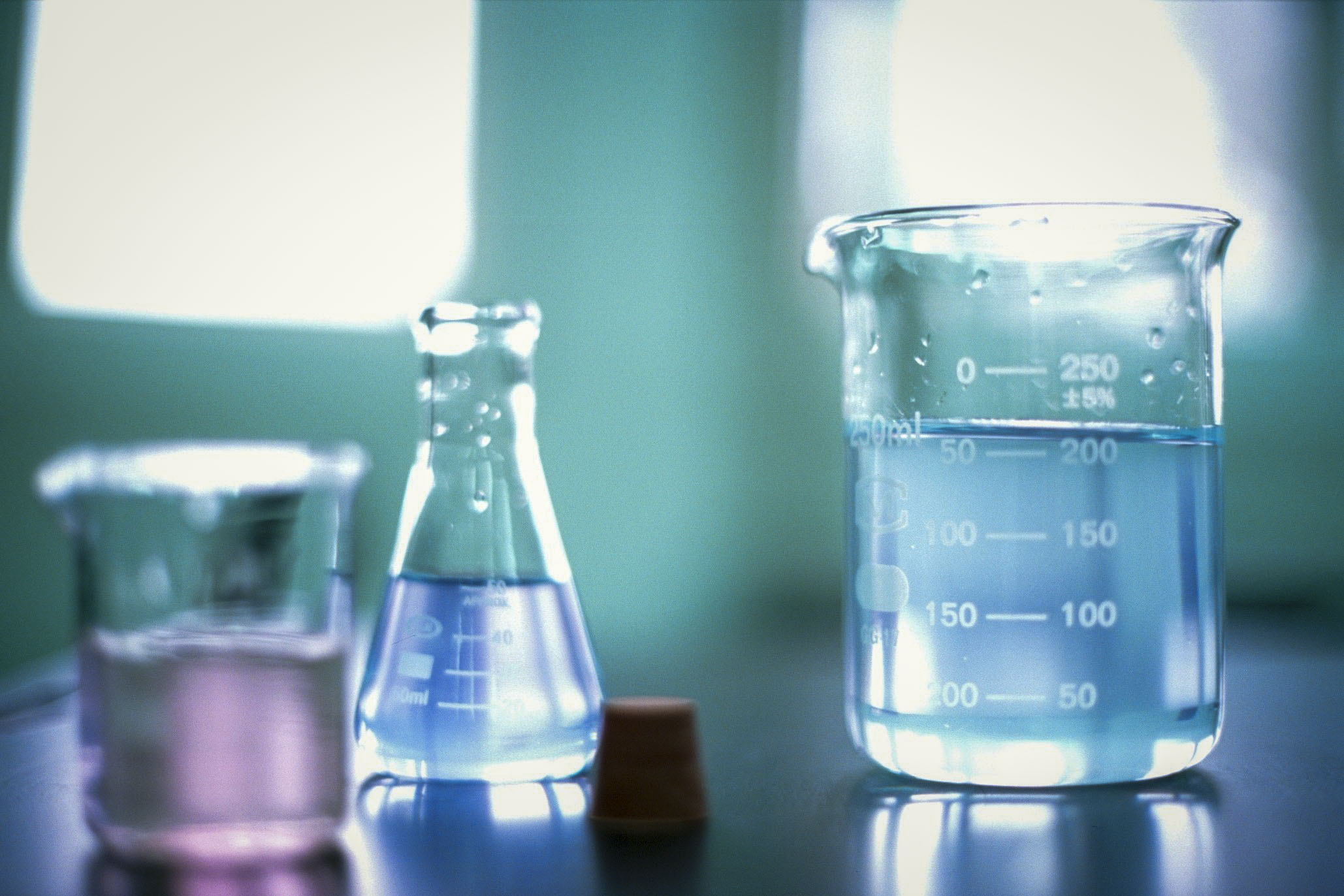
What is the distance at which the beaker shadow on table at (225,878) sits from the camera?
697mm

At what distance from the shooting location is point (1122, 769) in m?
0.91

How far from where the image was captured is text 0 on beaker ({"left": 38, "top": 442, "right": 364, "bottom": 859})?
0.72m

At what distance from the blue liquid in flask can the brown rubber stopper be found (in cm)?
15

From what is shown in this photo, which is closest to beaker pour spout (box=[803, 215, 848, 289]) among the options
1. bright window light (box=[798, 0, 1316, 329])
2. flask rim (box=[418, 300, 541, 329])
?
flask rim (box=[418, 300, 541, 329])

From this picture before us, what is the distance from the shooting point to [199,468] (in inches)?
29.4

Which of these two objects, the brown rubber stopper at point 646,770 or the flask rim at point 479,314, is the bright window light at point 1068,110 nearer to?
the flask rim at point 479,314

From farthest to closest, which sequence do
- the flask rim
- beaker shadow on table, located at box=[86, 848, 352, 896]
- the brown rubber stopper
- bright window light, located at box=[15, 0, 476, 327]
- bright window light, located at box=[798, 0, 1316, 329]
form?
bright window light, located at box=[798, 0, 1316, 329]
bright window light, located at box=[15, 0, 476, 327]
the flask rim
the brown rubber stopper
beaker shadow on table, located at box=[86, 848, 352, 896]

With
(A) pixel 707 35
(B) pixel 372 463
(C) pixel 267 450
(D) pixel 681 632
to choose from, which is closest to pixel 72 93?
(B) pixel 372 463

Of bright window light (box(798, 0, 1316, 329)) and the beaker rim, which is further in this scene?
bright window light (box(798, 0, 1316, 329))

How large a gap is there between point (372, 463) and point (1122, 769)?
5.73 feet

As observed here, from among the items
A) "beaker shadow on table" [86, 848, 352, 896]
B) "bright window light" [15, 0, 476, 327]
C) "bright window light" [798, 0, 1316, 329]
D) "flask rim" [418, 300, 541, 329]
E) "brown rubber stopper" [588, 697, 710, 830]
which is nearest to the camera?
"beaker shadow on table" [86, 848, 352, 896]

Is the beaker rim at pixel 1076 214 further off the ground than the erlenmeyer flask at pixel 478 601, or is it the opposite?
the beaker rim at pixel 1076 214

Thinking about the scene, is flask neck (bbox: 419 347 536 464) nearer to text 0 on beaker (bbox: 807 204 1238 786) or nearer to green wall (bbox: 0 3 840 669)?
text 0 on beaker (bbox: 807 204 1238 786)

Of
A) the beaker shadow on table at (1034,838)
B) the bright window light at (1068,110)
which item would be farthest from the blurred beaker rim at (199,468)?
the bright window light at (1068,110)
